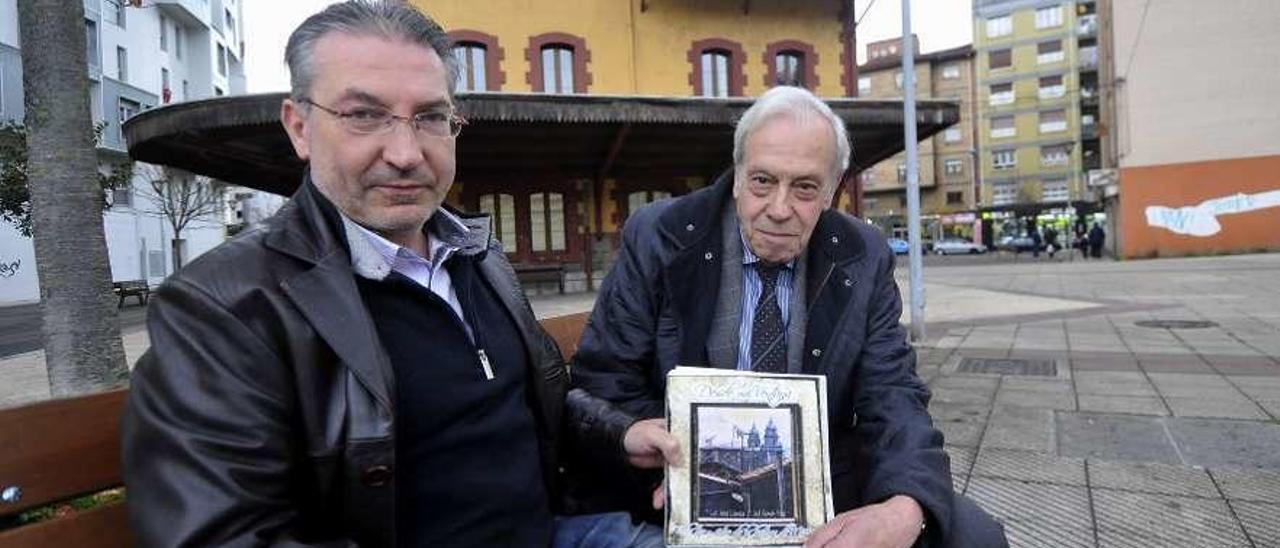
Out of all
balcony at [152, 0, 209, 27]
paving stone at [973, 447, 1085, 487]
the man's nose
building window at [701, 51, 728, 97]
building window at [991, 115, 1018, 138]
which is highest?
balcony at [152, 0, 209, 27]

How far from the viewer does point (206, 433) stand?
1.31 metres

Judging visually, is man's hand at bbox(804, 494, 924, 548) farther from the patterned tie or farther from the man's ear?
the man's ear

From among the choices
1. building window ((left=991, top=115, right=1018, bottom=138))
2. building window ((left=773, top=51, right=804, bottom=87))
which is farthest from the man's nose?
building window ((left=991, top=115, right=1018, bottom=138))

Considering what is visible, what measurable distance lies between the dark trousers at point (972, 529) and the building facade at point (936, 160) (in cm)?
6372

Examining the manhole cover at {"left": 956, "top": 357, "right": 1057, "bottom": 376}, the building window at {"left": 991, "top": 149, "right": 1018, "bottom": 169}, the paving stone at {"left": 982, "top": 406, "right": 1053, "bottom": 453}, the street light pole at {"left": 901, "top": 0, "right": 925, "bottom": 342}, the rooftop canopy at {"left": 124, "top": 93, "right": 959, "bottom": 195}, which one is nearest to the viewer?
the paving stone at {"left": 982, "top": 406, "right": 1053, "bottom": 453}

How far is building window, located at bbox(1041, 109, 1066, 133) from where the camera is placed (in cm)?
6050

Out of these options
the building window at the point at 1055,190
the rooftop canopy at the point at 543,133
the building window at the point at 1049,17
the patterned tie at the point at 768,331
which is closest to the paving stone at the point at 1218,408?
the patterned tie at the point at 768,331

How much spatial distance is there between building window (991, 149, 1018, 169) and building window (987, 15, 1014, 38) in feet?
30.1

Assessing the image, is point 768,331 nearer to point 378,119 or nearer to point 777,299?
point 777,299

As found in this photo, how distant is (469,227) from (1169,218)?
33840mm

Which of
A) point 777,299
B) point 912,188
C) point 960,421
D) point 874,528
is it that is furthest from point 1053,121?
point 874,528

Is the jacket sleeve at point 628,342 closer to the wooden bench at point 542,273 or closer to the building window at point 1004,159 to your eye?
the wooden bench at point 542,273

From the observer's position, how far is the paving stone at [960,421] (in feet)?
15.8

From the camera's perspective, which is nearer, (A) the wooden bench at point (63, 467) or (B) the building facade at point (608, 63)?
(A) the wooden bench at point (63, 467)
